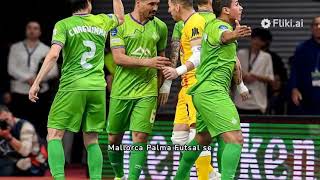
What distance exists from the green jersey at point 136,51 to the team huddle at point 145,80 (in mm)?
12

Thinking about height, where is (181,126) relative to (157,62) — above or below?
below

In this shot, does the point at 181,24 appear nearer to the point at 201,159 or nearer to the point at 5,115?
the point at 201,159

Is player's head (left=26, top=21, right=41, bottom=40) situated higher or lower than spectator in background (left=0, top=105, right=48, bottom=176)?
higher

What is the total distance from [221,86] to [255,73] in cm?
394

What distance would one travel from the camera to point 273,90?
16.3m

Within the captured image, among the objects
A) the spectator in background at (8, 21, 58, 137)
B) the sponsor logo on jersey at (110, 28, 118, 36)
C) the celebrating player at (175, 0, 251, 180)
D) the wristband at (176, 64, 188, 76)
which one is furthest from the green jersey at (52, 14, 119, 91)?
the spectator in background at (8, 21, 58, 137)

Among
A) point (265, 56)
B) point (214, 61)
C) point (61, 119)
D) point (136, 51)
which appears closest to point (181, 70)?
point (214, 61)

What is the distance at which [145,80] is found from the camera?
13.0 m

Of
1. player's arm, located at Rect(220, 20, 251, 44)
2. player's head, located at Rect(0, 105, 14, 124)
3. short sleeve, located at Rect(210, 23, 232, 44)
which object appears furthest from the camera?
player's head, located at Rect(0, 105, 14, 124)

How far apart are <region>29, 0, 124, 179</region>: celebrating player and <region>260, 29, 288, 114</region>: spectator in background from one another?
4.27 m

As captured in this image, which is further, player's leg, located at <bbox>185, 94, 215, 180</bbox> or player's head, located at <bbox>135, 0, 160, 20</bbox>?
player's head, located at <bbox>135, 0, 160, 20</bbox>

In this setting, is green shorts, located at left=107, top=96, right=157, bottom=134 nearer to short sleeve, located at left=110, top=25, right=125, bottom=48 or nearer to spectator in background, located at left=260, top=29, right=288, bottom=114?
short sleeve, located at left=110, top=25, right=125, bottom=48

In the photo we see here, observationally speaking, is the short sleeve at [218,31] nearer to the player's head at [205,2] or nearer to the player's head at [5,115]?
the player's head at [205,2]

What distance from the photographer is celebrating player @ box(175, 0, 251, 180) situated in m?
11.7
